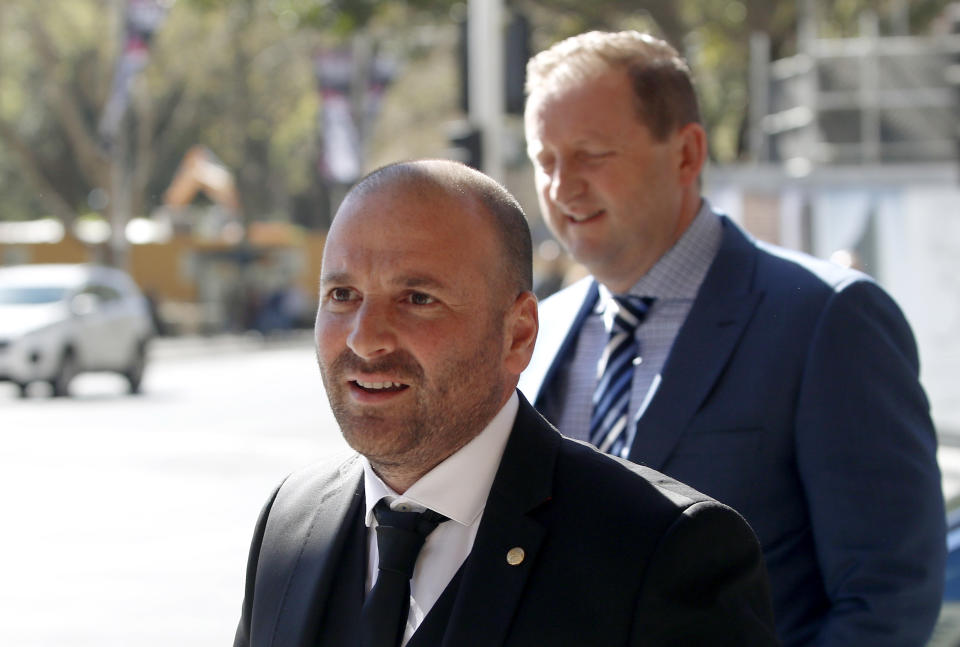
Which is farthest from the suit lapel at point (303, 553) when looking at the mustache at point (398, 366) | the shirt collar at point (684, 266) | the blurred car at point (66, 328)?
the blurred car at point (66, 328)

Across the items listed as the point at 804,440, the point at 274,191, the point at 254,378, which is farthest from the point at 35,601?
the point at 274,191

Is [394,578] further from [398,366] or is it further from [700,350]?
[700,350]

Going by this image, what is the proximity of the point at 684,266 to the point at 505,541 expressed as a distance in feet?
3.76

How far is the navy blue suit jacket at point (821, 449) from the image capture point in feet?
8.05

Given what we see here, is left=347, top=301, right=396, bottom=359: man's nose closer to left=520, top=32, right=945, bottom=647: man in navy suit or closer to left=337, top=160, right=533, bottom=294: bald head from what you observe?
left=337, top=160, right=533, bottom=294: bald head

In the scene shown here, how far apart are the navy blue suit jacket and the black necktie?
2.55 feet

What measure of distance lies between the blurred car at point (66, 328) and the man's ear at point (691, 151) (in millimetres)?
18066

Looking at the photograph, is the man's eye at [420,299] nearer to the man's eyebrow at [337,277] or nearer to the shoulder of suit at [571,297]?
the man's eyebrow at [337,277]

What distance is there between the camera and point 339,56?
31.3 meters

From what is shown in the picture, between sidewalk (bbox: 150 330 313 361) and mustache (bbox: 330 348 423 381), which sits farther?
sidewalk (bbox: 150 330 313 361)

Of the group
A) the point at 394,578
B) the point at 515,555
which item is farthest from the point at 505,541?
the point at 394,578

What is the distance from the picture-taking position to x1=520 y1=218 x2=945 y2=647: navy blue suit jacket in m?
2.45

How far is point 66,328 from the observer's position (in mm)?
20344

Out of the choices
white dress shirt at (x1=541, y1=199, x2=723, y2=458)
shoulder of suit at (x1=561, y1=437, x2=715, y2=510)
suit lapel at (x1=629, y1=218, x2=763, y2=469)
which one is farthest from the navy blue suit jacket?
shoulder of suit at (x1=561, y1=437, x2=715, y2=510)
